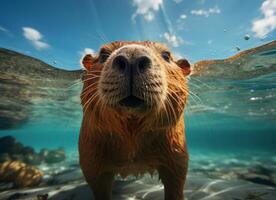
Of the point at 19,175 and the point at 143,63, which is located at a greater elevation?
the point at 143,63

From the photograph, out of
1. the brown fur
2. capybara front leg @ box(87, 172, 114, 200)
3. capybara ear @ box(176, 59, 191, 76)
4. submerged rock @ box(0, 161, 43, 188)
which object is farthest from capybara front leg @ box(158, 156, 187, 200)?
submerged rock @ box(0, 161, 43, 188)

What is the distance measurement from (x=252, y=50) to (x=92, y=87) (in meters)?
10.0

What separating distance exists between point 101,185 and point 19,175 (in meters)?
6.34

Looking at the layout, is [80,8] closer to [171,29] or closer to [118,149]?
[171,29]

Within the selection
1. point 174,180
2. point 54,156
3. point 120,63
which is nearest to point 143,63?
point 120,63

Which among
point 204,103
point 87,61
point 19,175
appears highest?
point 204,103

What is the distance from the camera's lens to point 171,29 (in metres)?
8.61

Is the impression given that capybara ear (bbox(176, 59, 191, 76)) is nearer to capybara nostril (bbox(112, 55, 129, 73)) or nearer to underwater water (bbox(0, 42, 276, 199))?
underwater water (bbox(0, 42, 276, 199))

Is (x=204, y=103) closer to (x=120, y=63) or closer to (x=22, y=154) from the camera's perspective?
(x=22, y=154)

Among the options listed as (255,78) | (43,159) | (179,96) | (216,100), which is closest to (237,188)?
(179,96)

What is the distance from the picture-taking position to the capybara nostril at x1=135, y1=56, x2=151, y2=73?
2502 mm

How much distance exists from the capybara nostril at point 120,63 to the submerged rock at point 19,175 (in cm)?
785

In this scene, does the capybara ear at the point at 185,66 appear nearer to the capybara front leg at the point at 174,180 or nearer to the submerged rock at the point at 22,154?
the capybara front leg at the point at 174,180

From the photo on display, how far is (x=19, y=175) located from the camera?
922 cm
